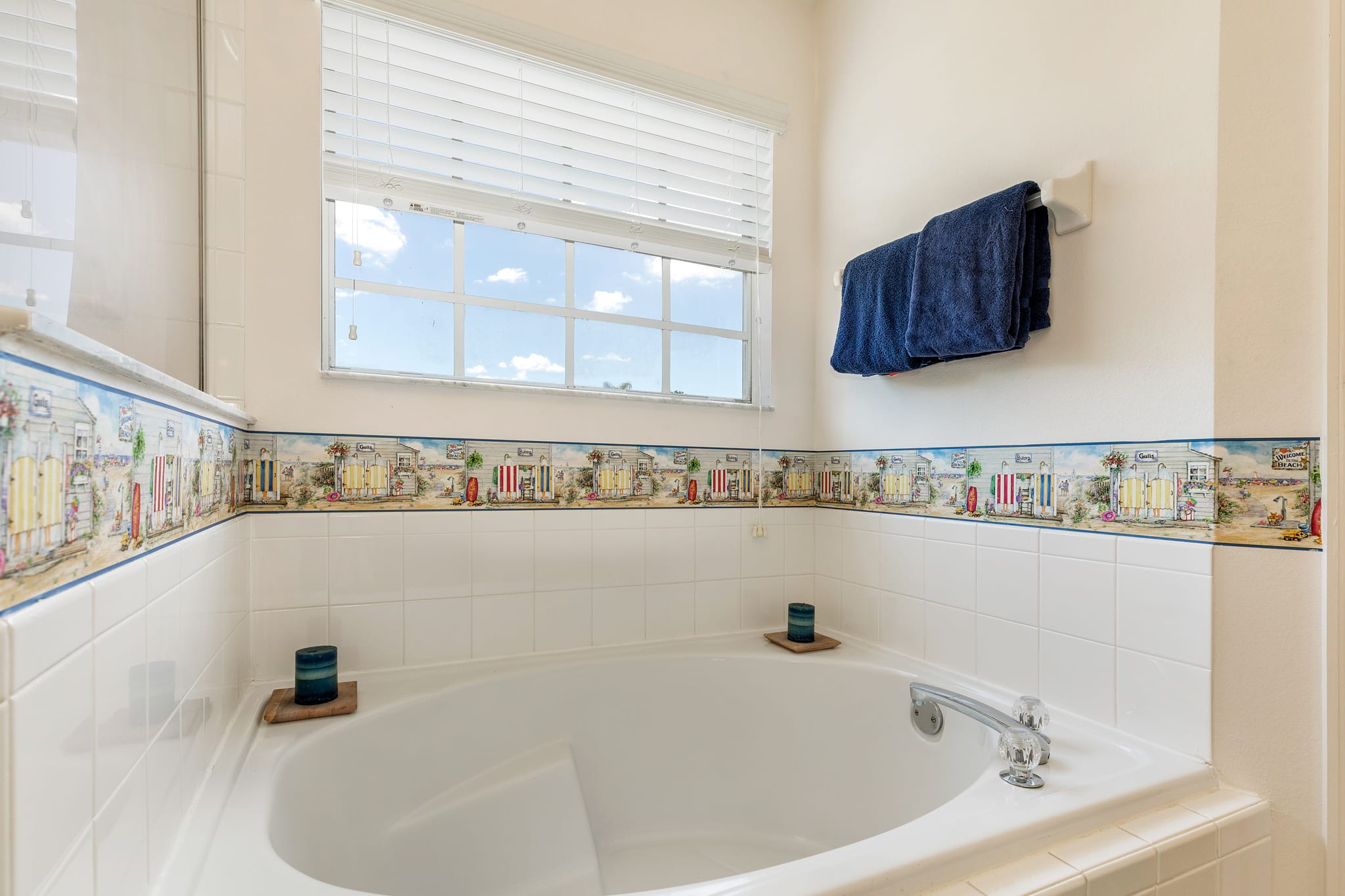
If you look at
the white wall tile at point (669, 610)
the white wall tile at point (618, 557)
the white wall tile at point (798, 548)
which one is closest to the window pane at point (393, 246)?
the white wall tile at point (618, 557)

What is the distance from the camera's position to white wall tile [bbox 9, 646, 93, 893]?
427mm

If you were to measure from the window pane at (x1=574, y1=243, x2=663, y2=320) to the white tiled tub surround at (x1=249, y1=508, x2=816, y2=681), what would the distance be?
0.63 metres

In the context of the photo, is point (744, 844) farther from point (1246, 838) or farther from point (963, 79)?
point (963, 79)

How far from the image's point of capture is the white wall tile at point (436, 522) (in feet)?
5.04

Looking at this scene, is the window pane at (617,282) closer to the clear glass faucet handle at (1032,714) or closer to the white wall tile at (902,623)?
the white wall tile at (902,623)

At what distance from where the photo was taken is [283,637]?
1434mm

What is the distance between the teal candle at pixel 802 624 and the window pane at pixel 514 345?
956 millimetres

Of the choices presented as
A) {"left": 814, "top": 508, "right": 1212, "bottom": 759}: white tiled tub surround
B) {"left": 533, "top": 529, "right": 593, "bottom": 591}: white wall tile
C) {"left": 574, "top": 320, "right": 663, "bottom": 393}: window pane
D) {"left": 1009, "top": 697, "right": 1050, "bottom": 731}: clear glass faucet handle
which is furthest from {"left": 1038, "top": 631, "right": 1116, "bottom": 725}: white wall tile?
{"left": 574, "top": 320, "right": 663, "bottom": 393}: window pane

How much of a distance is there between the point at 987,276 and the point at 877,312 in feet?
1.12

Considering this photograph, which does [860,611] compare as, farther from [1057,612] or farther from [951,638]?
[1057,612]

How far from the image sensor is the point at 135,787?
654 millimetres

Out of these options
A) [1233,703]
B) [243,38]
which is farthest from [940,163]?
[243,38]

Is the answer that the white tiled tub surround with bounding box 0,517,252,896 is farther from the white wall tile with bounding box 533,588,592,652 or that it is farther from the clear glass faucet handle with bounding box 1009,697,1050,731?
the clear glass faucet handle with bounding box 1009,697,1050,731

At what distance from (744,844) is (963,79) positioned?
6.52ft
